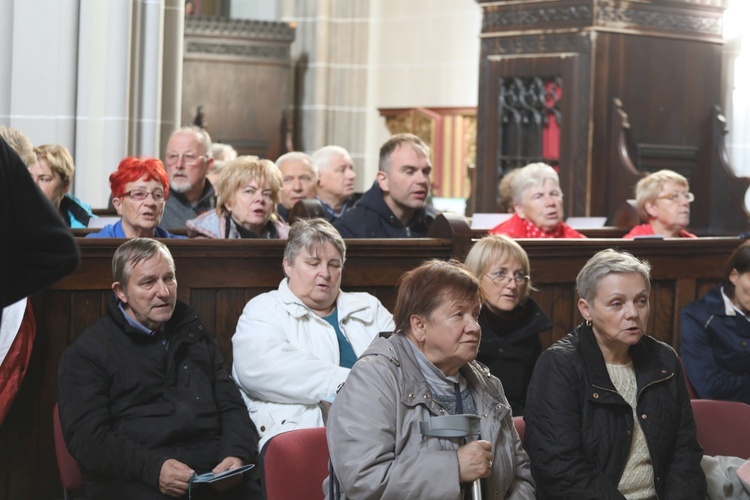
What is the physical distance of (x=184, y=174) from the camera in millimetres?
5969

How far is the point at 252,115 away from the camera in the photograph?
11.1 metres

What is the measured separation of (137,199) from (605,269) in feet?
6.35

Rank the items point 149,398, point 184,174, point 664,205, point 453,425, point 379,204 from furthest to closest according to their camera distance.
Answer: point 664,205
point 184,174
point 379,204
point 149,398
point 453,425

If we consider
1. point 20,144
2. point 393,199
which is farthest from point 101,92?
point 393,199

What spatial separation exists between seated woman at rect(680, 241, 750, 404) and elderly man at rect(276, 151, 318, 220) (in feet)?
8.02

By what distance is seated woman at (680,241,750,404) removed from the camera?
4.57 m

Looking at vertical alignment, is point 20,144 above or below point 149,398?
above

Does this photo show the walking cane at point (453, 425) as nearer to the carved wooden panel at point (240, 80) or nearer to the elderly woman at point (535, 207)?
the elderly woman at point (535, 207)

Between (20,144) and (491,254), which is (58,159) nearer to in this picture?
(20,144)

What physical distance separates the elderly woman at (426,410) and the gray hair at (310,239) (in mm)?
926

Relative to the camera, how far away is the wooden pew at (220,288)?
13.0 ft

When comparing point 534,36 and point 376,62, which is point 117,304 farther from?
point 376,62

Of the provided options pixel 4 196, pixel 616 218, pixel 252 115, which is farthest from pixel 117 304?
pixel 252 115

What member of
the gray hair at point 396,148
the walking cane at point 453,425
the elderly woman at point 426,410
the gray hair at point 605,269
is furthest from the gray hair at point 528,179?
the walking cane at point 453,425
